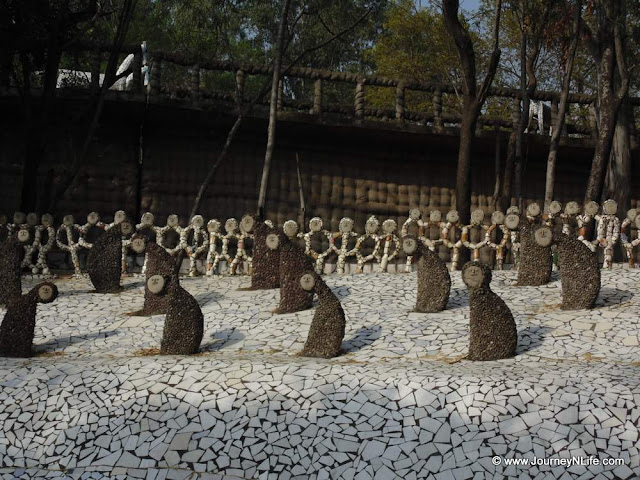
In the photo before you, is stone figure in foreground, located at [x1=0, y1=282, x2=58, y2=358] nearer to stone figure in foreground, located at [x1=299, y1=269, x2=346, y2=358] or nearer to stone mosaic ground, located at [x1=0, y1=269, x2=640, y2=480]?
stone mosaic ground, located at [x1=0, y1=269, x2=640, y2=480]

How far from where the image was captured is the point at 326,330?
8.51 m

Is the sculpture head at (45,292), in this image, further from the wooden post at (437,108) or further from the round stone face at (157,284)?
the wooden post at (437,108)

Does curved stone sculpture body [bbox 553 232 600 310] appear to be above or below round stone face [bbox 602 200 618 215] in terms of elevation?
below

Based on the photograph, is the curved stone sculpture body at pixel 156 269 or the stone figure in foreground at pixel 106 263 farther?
the stone figure in foreground at pixel 106 263

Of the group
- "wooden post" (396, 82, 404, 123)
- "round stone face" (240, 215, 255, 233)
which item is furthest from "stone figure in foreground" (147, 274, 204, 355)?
"wooden post" (396, 82, 404, 123)

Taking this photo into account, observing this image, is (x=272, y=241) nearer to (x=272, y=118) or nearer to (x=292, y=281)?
(x=292, y=281)

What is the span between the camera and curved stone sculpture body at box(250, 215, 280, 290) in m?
11.2

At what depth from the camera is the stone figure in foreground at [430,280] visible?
9.84 metres

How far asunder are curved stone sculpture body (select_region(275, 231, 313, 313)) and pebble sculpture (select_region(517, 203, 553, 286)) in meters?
2.76

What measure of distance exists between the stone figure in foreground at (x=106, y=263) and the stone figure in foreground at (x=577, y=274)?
18.8 feet

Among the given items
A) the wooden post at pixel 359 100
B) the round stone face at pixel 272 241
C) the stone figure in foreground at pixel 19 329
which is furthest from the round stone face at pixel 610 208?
the stone figure in foreground at pixel 19 329

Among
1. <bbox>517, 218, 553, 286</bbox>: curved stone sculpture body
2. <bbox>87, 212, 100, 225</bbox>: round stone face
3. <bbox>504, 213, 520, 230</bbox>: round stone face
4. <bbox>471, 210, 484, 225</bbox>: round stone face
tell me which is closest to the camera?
<bbox>517, 218, 553, 286</bbox>: curved stone sculpture body

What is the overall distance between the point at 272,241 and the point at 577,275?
3.65m

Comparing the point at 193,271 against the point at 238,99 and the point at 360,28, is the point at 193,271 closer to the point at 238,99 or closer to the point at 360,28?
the point at 238,99
